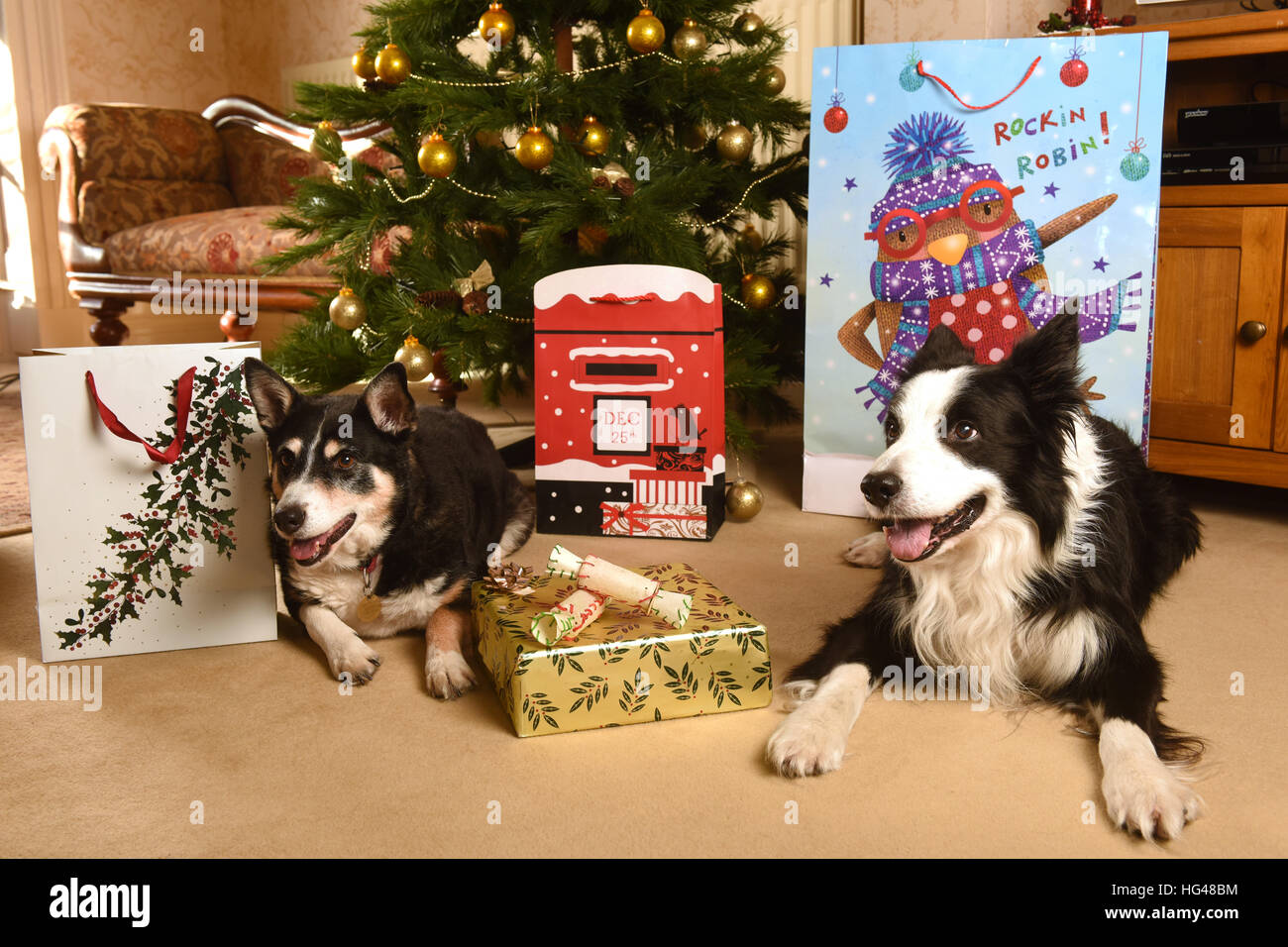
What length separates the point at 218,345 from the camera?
190cm

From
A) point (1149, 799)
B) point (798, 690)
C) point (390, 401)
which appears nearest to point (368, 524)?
point (390, 401)

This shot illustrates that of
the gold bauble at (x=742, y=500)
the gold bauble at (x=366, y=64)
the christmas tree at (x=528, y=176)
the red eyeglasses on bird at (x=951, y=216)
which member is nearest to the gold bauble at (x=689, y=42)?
the christmas tree at (x=528, y=176)

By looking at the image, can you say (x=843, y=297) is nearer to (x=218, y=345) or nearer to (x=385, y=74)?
(x=385, y=74)

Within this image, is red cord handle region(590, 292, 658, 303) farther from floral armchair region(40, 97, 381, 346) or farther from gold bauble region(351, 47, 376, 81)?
floral armchair region(40, 97, 381, 346)

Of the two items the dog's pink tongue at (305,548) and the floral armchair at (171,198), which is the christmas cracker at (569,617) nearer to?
the dog's pink tongue at (305,548)

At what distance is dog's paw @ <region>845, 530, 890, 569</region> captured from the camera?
2.43 meters

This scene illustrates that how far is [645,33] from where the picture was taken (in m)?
2.64

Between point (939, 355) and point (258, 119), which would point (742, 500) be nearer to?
point (939, 355)

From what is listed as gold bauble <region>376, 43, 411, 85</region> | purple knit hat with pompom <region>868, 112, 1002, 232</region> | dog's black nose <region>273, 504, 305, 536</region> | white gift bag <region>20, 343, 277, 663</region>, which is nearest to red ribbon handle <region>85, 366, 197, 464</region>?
white gift bag <region>20, 343, 277, 663</region>

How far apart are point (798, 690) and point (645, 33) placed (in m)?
1.76

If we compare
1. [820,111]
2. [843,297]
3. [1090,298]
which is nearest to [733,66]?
[820,111]

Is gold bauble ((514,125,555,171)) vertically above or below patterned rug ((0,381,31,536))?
above

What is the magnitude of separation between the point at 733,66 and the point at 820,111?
14.4 inches

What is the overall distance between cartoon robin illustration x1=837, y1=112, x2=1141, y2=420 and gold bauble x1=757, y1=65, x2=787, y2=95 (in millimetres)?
518
